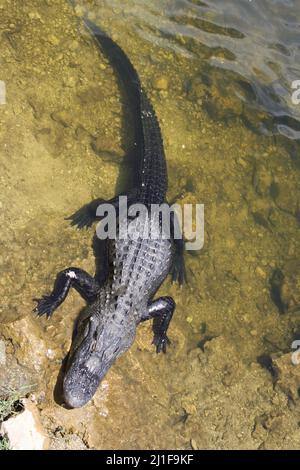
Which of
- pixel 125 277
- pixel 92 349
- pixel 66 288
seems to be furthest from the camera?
pixel 125 277

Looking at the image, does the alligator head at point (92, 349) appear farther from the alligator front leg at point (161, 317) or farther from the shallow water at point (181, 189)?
the alligator front leg at point (161, 317)

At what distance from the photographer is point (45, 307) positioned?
16.9 ft

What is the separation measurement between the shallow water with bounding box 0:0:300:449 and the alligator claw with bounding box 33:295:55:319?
8 centimetres

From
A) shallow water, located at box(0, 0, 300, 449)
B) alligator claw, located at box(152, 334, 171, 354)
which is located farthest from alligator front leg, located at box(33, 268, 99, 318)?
alligator claw, located at box(152, 334, 171, 354)

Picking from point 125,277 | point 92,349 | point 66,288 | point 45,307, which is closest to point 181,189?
point 125,277

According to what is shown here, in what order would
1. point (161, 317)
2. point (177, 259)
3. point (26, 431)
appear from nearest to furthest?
point (26, 431), point (161, 317), point (177, 259)

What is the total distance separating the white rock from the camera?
13.5 feet

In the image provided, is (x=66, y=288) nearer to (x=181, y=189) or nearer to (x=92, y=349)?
(x=92, y=349)

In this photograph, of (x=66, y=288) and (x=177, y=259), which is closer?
(x=66, y=288)

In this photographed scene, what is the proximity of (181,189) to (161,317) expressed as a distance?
2072 mm

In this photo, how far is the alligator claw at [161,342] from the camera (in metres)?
5.66

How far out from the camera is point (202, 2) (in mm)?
7145

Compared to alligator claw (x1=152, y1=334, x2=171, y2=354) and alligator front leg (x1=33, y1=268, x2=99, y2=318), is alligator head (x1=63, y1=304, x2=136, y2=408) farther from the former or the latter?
alligator claw (x1=152, y1=334, x2=171, y2=354)
